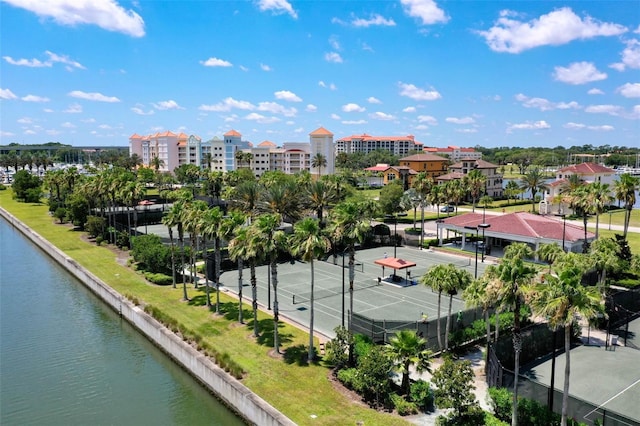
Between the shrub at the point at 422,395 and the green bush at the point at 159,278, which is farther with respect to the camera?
the green bush at the point at 159,278

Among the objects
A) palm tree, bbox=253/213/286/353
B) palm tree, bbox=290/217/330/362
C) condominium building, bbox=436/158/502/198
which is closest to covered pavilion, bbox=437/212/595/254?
palm tree, bbox=290/217/330/362

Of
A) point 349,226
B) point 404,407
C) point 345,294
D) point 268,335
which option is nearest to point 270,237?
point 349,226

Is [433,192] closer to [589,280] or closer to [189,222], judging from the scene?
[589,280]

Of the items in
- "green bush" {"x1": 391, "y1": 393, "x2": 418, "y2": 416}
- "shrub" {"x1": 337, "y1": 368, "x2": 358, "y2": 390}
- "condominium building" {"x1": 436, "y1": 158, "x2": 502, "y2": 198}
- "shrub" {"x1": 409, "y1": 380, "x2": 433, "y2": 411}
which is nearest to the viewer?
"green bush" {"x1": 391, "y1": 393, "x2": 418, "y2": 416}

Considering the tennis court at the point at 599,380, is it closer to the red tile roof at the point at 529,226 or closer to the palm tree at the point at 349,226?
the palm tree at the point at 349,226

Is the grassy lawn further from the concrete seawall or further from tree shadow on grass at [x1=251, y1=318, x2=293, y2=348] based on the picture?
the concrete seawall

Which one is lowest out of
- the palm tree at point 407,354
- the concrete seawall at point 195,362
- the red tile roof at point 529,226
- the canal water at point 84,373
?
the canal water at point 84,373

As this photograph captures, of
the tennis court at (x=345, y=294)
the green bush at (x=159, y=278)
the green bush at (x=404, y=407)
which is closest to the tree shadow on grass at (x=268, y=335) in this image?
the tennis court at (x=345, y=294)
